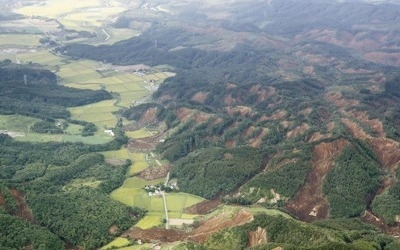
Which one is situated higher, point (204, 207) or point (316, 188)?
point (316, 188)

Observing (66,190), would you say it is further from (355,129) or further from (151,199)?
(355,129)

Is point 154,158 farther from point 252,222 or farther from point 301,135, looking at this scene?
point 252,222

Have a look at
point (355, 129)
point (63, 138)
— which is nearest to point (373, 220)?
point (355, 129)

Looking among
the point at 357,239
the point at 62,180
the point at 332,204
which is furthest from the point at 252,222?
the point at 62,180

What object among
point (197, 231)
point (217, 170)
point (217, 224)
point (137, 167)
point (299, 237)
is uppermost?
point (299, 237)

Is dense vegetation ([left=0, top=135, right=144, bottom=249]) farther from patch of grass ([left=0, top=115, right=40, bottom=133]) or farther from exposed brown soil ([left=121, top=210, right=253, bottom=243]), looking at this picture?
patch of grass ([left=0, top=115, right=40, bottom=133])

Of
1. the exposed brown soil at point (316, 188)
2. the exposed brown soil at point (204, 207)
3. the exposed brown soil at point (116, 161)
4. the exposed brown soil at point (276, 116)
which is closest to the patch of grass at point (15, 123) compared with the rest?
the exposed brown soil at point (116, 161)

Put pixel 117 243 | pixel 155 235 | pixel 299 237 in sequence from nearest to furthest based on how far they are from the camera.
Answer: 1. pixel 299 237
2. pixel 117 243
3. pixel 155 235
